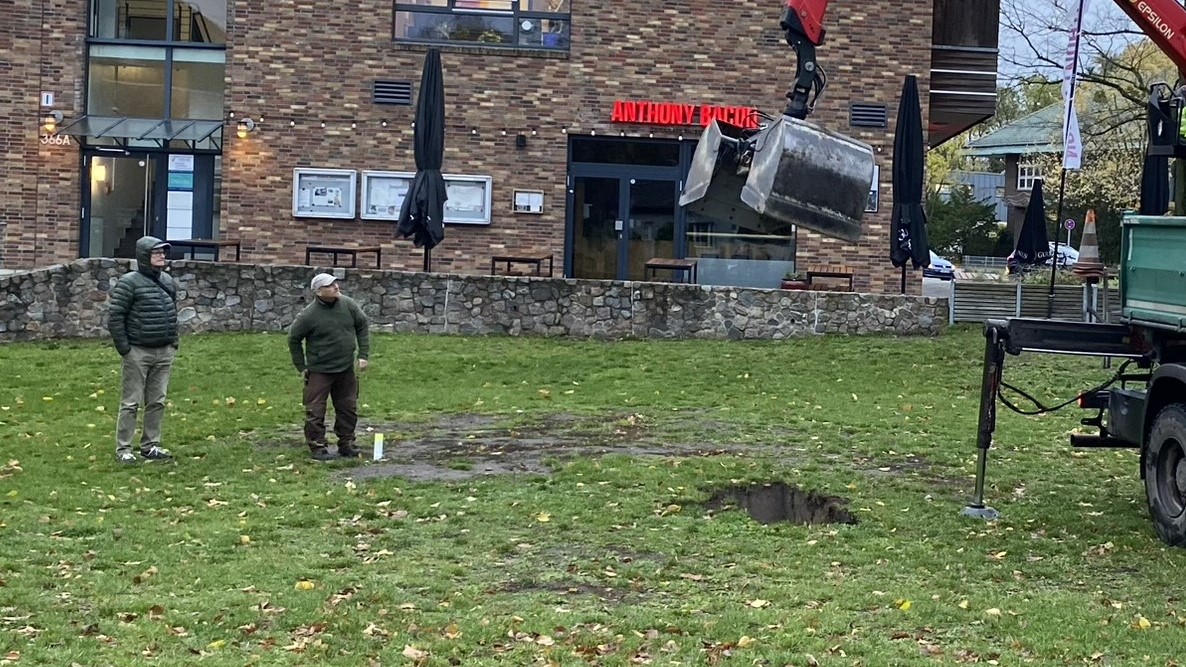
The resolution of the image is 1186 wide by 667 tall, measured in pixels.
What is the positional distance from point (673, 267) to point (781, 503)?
12587 millimetres

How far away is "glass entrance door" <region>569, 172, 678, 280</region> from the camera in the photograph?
25.9 m

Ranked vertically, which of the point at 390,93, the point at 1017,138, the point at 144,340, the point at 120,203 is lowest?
the point at 144,340

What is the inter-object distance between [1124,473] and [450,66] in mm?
15944

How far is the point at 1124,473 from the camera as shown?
1224 cm

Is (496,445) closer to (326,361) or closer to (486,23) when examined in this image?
(326,361)

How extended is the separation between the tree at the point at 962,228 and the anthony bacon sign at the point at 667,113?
116ft

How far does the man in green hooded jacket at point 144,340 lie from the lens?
1201cm

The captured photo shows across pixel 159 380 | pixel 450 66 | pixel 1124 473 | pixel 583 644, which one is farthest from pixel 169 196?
pixel 583 644

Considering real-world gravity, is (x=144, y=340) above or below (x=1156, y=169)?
below

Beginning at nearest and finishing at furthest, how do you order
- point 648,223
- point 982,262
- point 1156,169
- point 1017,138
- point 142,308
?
point 1156,169 → point 142,308 → point 648,223 → point 982,262 → point 1017,138

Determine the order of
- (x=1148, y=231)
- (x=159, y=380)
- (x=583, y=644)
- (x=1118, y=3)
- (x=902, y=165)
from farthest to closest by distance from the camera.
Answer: (x=902, y=165)
(x=159, y=380)
(x=1118, y=3)
(x=1148, y=231)
(x=583, y=644)

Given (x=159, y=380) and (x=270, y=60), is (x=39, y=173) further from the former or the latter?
(x=159, y=380)

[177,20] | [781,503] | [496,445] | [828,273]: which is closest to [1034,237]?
[828,273]

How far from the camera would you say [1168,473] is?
9406 mm
